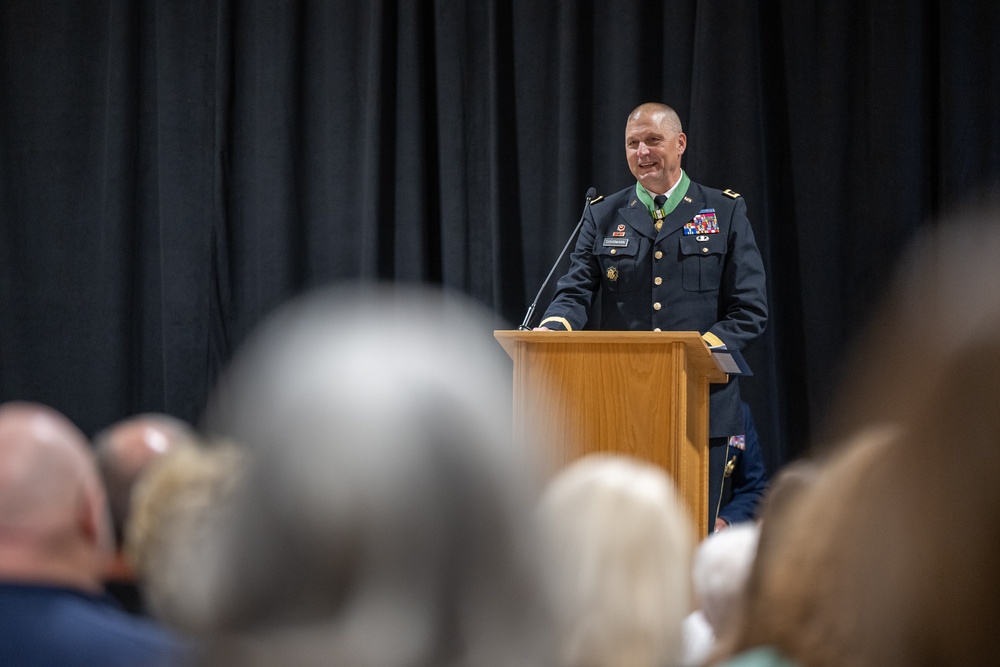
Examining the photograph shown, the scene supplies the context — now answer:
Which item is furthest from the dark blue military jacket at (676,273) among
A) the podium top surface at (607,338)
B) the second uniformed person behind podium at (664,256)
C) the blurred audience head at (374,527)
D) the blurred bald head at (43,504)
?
the blurred audience head at (374,527)

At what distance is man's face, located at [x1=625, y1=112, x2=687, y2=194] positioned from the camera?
12.8 ft

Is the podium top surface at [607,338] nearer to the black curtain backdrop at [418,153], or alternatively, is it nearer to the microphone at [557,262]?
the microphone at [557,262]

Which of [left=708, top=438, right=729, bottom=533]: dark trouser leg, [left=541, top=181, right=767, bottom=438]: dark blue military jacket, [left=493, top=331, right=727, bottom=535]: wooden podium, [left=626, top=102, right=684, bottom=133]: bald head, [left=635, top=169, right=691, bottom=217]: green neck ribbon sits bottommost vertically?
[left=708, top=438, right=729, bottom=533]: dark trouser leg

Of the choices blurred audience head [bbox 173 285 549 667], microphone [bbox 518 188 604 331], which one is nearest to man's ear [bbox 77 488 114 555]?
blurred audience head [bbox 173 285 549 667]

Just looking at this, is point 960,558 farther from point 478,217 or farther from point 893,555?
point 478,217

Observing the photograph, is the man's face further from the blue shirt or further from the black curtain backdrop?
the blue shirt

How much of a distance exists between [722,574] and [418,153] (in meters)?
3.98

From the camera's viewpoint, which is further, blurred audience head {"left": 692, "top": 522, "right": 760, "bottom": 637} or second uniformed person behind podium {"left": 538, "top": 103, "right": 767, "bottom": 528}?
second uniformed person behind podium {"left": 538, "top": 103, "right": 767, "bottom": 528}

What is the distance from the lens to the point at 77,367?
5230 mm

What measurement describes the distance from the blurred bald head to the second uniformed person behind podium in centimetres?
266

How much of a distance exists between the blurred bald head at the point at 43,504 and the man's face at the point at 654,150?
118 inches

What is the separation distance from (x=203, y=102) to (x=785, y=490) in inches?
177

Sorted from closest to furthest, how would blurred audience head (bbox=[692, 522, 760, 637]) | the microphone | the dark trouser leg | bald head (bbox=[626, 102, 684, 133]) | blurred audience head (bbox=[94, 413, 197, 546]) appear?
1. blurred audience head (bbox=[692, 522, 760, 637])
2. blurred audience head (bbox=[94, 413, 197, 546])
3. the microphone
4. the dark trouser leg
5. bald head (bbox=[626, 102, 684, 133])

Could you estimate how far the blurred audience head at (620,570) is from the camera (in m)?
1.11
